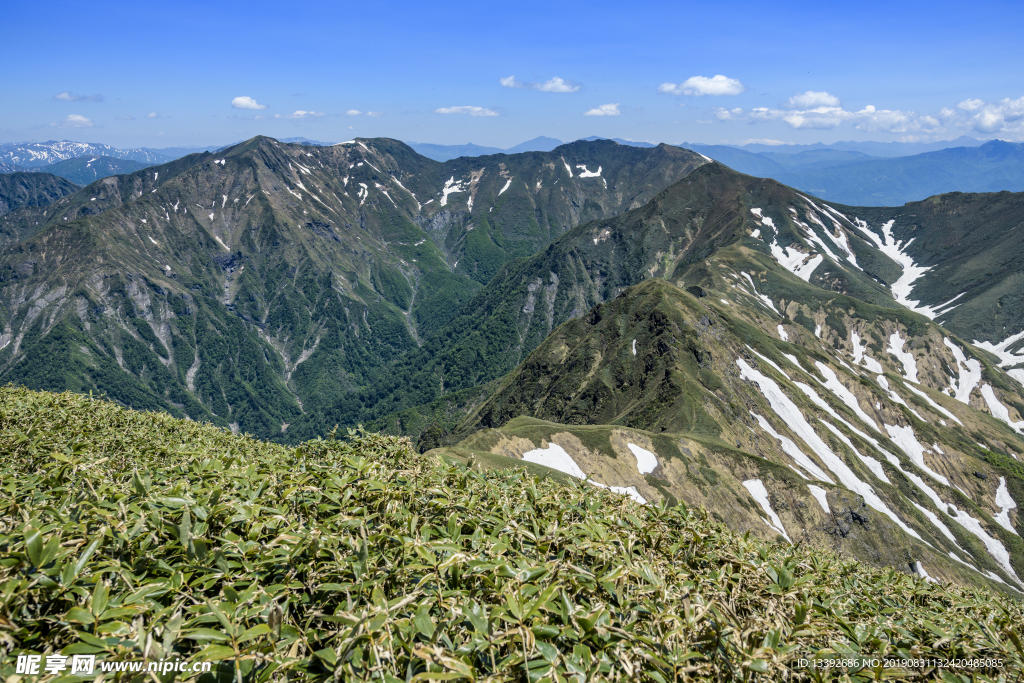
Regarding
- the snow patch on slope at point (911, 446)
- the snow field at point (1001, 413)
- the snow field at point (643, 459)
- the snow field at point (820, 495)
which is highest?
the snow field at point (643, 459)

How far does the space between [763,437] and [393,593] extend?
11574 centimetres

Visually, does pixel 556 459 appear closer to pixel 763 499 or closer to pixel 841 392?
pixel 763 499

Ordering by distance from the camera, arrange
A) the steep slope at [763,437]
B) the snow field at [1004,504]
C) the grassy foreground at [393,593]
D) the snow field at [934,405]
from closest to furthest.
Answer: the grassy foreground at [393,593]
the steep slope at [763,437]
the snow field at [1004,504]
the snow field at [934,405]

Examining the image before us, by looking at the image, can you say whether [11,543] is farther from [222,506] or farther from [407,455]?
[407,455]

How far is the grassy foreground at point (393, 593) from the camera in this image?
18.0 feet

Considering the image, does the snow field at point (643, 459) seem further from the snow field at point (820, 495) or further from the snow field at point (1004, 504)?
the snow field at point (1004, 504)

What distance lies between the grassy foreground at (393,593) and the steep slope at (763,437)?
55.6 metres

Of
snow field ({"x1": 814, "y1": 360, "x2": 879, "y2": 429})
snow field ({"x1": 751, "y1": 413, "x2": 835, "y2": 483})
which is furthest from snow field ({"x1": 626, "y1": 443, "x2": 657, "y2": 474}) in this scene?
snow field ({"x1": 814, "y1": 360, "x2": 879, "y2": 429})

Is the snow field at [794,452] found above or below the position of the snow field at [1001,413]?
above

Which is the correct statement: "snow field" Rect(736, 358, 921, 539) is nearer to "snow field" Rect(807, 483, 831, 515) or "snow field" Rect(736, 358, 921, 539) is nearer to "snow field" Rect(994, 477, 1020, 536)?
"snow field" Rect(807, 483, 831, 515)

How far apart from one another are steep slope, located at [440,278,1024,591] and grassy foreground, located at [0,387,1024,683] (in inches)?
2190

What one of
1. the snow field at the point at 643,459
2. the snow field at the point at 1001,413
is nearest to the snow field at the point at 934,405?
the snow field at the point at 1001,413

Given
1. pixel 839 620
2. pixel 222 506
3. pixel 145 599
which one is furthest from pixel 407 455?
pixel 839 620

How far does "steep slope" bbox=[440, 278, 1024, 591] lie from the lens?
263 ft
